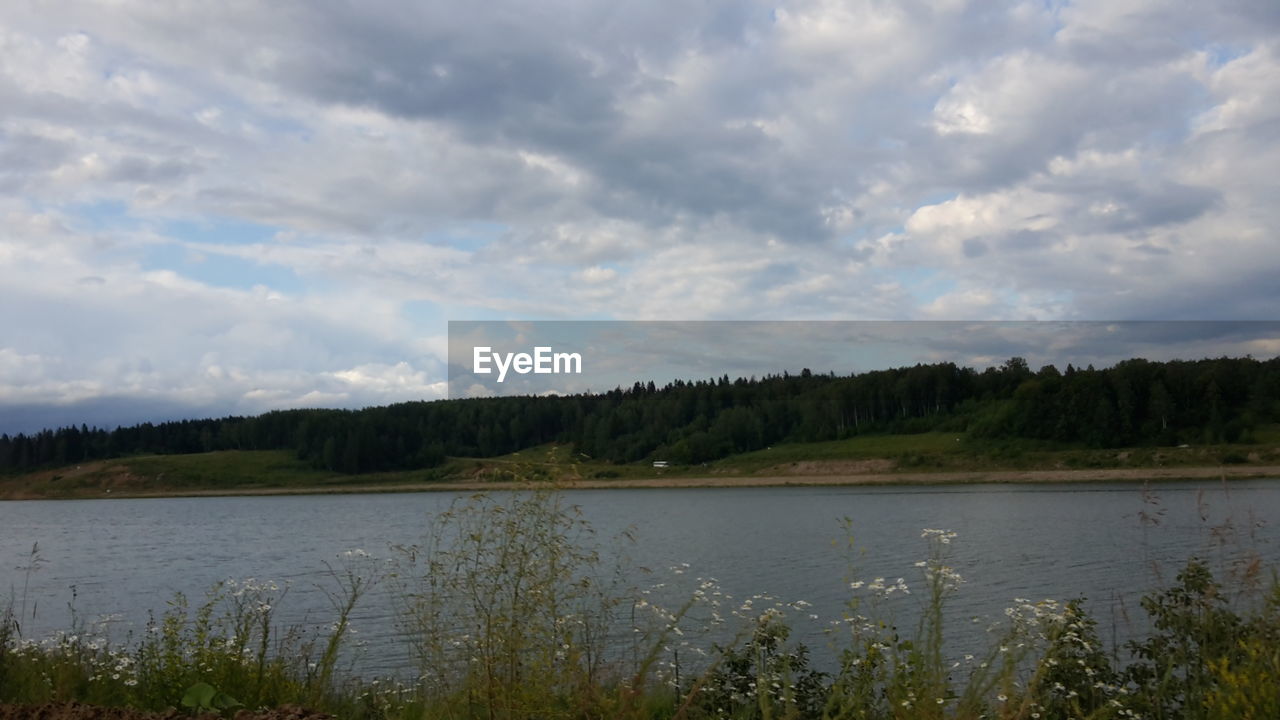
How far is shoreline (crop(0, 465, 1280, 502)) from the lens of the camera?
7856 cm

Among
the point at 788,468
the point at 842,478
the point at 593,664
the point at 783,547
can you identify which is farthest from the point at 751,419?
the point at 593,664

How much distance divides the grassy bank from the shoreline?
0.20m

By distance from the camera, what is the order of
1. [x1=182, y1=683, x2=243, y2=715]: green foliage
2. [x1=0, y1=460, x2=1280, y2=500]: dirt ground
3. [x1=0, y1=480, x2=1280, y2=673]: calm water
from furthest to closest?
1. [x1=0, y1=460, x2=1280, y2=500]: dirt ground
2. [x1=0, y1=480, x2=1280, y2=673]: calm water
3. [x1=182, y1=683, x2=243, y2=715]: green foliage

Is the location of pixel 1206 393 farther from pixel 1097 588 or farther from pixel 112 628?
pixel 112 628

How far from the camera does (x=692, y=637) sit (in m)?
14.7

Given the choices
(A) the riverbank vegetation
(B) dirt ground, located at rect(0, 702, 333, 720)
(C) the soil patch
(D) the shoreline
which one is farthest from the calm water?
(C) the soil patch

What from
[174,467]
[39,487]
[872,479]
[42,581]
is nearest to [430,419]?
[174,467]

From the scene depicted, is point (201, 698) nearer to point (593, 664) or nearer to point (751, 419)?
point (593, 664)

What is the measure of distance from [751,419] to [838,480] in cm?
3241

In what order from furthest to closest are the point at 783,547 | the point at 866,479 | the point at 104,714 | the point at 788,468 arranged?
the point at 788,468 → the point at 866,479 → the point at 783,547 → the point at 104,714

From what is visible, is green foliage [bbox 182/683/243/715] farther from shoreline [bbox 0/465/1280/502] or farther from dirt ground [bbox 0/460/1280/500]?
dirt ground [bbox 0/460/1280/500]

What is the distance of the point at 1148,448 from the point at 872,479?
90.0 feet

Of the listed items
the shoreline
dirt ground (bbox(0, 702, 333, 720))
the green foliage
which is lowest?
the shoreline

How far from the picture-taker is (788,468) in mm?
107562
